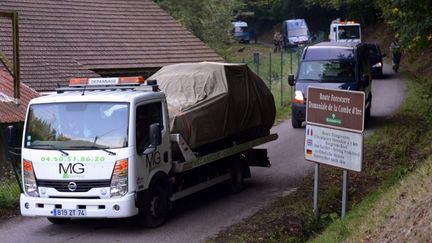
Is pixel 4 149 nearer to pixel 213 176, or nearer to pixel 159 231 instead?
pixel 213 176

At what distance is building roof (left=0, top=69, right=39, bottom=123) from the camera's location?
698 inches

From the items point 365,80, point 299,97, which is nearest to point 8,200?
point 299,97

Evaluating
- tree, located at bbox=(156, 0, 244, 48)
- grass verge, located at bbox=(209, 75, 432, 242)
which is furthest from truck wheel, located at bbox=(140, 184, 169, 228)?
tree, located at bbox=(156, 0, 244, 48)

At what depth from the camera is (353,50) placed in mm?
20953

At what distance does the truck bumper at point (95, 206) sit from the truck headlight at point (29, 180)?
0.19 meters

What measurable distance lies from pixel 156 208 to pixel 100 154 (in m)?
1.36

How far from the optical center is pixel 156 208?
10852mm

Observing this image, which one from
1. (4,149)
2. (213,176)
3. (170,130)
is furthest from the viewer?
(4,149)

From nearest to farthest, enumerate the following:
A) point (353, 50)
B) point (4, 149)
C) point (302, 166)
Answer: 1. point (302, 166)
2. point (4, 149)
3. point (353, 50)

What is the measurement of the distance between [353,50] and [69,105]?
12.3 metres

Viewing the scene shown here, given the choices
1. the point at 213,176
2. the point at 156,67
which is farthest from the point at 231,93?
the point at 156,67

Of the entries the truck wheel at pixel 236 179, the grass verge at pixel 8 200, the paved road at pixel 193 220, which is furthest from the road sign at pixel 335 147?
the grass verge at pixel 8 200

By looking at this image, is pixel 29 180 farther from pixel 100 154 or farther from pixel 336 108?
pixel 336 108

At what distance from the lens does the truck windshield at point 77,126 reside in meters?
10.3
